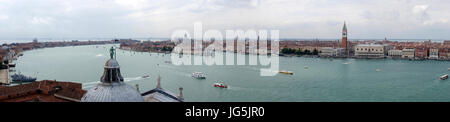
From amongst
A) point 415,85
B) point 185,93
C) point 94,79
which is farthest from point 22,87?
point 415,85

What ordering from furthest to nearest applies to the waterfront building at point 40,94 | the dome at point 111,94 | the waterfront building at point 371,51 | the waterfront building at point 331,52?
the waterfront building at point 331,52
the waterfront building at point 371,51
the waterfront building at point 40,94
the dome at point 111,94

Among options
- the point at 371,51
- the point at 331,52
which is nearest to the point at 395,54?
the point at 371,51

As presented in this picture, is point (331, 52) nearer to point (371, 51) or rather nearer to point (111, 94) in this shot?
point (371, 51)

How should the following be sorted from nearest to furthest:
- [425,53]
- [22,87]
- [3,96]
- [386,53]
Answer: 1. [3,96]
2. [22,87]
3. [425,53]
4. [386,53]

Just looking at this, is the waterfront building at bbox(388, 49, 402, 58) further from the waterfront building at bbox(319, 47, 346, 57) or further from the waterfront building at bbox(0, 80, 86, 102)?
the waterfront building at bbox(0, 80, 86, 102)

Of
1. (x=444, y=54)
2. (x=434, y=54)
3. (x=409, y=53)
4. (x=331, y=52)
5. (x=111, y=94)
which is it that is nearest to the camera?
(x=111, y=94)

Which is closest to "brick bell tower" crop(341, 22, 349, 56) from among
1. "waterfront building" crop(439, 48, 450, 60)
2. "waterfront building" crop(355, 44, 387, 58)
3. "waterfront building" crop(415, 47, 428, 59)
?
"waterfront building" crop(355, 44, 387, 58)

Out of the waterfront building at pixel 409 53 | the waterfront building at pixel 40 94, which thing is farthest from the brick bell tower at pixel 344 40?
the waterfront building at pixel 40 94

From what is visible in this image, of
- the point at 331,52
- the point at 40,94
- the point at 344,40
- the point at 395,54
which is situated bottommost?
the point at 40,94

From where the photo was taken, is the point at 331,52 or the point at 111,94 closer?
the point at 111,94

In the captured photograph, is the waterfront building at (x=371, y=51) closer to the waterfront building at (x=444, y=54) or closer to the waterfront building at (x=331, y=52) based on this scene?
the waterfront building at (x=331, y=52)
